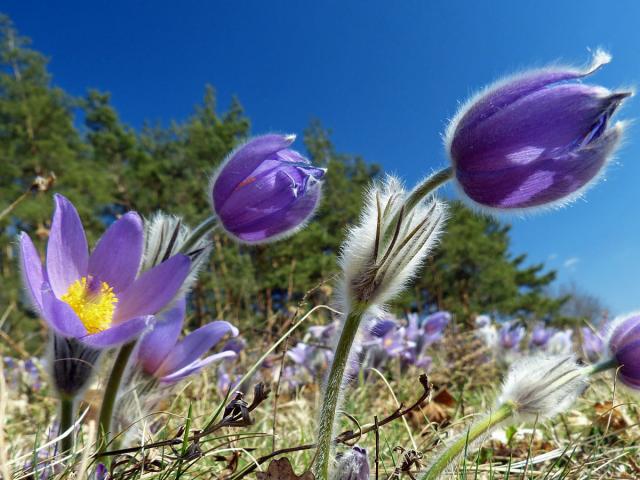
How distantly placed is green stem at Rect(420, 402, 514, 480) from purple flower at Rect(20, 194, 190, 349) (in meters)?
0.47

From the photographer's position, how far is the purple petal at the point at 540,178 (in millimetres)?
721

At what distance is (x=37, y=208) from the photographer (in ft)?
41.7

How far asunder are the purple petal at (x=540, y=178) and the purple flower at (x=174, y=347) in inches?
21.1

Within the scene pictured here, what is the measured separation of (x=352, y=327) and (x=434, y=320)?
7.14 ft

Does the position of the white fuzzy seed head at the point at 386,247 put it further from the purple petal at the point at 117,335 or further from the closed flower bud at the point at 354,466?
the purple petal at the point at 117,335

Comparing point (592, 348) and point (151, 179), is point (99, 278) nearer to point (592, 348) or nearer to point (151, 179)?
point (592, 348)

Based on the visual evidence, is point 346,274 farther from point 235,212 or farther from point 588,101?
point 588,101

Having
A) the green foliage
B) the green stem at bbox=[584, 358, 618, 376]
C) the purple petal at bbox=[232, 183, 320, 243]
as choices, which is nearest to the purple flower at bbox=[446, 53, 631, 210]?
the purple petal at bbox=[232, 183, 320, 243]

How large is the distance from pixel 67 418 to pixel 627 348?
37.5 inches

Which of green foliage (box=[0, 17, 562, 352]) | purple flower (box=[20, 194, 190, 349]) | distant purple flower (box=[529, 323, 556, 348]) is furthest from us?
green foliage (box=[0, 17, 562, 352])

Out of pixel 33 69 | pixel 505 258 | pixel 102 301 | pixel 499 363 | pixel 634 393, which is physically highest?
pixel 33 69

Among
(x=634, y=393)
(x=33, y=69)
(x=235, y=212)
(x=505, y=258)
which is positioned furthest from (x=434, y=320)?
(x=505, y=258)

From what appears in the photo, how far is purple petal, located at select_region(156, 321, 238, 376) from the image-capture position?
41.4 inches

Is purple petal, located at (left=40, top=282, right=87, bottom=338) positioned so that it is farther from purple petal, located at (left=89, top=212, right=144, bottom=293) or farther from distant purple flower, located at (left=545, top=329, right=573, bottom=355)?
distant purple flower, located at (left=545, top=329, right=573, bottom=355)
